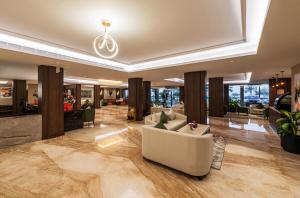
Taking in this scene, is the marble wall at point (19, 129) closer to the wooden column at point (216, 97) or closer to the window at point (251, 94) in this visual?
the wooden column at point (216, 97)

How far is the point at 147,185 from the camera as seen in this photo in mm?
2441

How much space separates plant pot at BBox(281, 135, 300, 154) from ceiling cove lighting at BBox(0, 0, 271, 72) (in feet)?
8.11

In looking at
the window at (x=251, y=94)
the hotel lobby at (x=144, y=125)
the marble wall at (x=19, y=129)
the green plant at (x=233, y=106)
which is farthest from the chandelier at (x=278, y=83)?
the marble wall at (x=19, y=129)

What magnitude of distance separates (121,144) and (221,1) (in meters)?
4.20

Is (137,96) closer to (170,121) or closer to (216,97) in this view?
(170,121)

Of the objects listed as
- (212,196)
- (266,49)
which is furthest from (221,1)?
(212,196)

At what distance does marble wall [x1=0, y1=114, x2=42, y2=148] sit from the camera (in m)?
4.23

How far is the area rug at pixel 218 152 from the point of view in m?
3.15

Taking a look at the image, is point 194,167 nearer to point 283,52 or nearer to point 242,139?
point 242,139

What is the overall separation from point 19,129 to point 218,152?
5.99 m

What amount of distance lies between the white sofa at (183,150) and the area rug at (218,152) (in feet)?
1.61

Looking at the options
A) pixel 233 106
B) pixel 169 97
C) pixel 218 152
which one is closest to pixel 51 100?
pixel 218 152

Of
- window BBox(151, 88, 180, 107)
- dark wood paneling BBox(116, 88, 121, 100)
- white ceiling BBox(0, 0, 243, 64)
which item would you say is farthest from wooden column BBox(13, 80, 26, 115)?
window BBox(151, 88, 180, 107)

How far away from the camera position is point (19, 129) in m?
4.50
